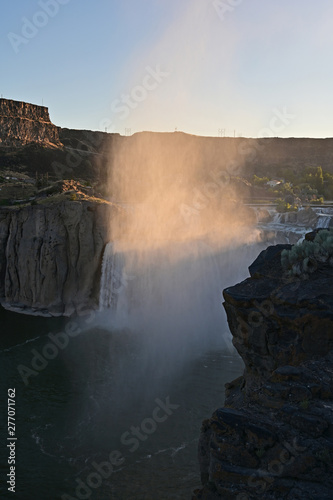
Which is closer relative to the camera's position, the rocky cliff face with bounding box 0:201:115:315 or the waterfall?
the waterfall

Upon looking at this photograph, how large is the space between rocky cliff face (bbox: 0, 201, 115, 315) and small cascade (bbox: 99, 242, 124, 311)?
0.94 metres

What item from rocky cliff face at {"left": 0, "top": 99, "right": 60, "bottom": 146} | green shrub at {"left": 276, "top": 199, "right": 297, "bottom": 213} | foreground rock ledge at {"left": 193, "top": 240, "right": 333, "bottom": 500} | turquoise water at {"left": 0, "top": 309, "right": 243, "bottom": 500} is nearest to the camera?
foreground rock ledge at {"left": 193, "top": 240, "right": 333, "bottom": 500}

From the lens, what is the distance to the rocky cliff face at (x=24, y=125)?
84.1 metres

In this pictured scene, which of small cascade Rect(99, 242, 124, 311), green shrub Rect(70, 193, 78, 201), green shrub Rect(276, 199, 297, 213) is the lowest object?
small cascade Rect(99, 242, 124, 311)

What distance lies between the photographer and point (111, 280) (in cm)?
3123

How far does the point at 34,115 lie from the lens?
299 ft

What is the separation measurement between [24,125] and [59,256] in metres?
66.9

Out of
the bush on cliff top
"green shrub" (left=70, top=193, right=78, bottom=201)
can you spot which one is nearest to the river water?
the bush on cliff top

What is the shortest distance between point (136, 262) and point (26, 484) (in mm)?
18637

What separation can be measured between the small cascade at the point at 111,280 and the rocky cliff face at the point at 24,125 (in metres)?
59.2

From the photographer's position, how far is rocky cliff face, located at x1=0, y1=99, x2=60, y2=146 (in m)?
84.1

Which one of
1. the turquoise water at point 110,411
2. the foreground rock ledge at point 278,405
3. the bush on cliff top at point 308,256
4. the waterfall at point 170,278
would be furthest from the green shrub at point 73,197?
the bush on cliff top at point 308,256

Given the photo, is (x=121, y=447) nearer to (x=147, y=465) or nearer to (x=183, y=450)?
(x=147, y=465)

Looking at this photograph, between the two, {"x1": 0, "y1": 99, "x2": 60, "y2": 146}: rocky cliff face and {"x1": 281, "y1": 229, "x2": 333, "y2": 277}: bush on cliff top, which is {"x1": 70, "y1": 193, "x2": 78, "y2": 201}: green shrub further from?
{"x1": 0, "y1": 99, "x2": 60, "y2": 146}: rocky cliff face
